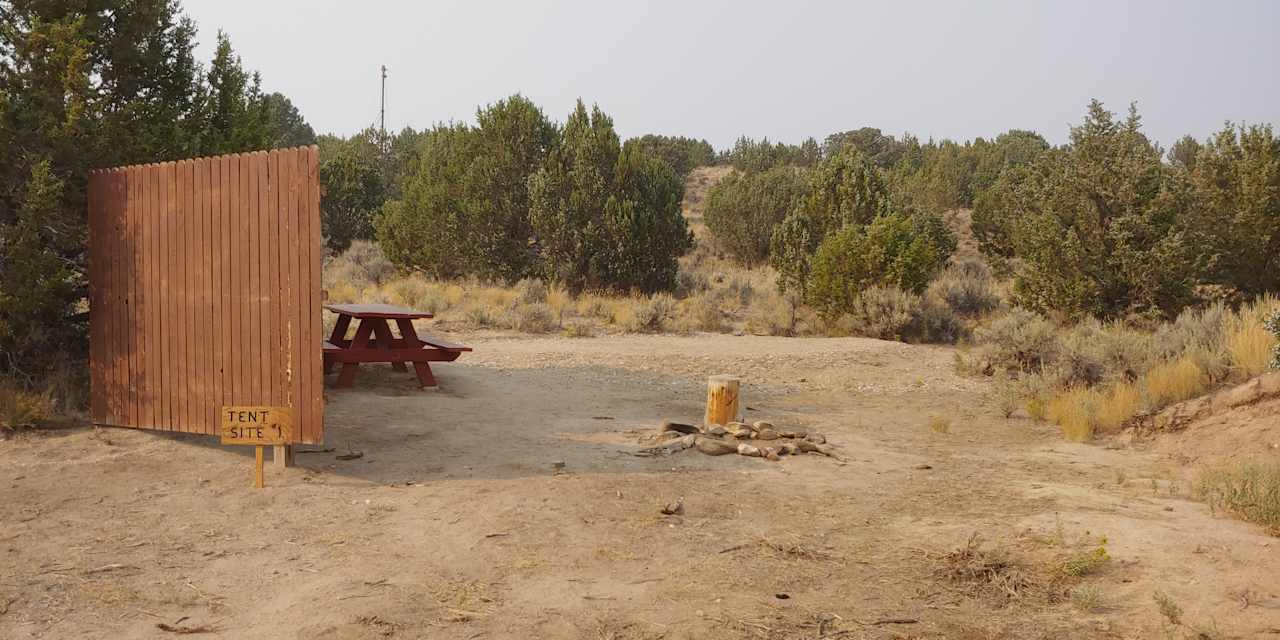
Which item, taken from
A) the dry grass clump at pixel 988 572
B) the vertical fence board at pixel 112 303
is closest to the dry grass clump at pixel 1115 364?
the dry grass clump at pixel 988 572

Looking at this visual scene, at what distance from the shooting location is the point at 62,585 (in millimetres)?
4848

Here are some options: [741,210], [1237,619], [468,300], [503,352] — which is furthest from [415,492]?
[741,210]

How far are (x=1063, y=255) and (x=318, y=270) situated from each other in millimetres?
12726

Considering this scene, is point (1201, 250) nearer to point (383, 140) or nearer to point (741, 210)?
point (741, 210)

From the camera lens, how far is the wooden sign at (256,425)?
6.81 metres

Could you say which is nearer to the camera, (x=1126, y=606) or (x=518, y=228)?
(x=1126, y=606)

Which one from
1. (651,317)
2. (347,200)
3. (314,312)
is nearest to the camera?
(314,312)

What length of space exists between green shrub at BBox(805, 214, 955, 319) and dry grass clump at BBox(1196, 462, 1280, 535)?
11.0 metres

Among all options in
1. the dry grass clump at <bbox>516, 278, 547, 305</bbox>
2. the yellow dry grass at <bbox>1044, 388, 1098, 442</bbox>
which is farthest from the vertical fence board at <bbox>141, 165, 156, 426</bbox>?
the dry grass clump at <bbox>516, 278, 547, 305</bbox>

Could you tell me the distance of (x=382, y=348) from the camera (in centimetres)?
1057

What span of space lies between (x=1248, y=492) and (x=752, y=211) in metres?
27.8

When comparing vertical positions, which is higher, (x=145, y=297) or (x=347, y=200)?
(x=347, y=200)

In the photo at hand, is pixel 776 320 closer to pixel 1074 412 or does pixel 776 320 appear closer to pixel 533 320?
pixel 533 320

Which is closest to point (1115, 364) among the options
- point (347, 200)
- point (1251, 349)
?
point (1251, 349)
